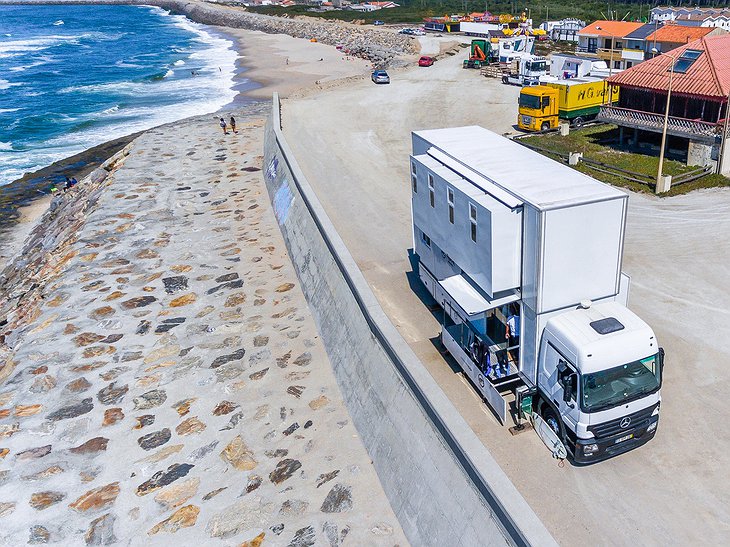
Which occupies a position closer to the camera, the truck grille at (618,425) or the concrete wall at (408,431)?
the concrete wall at (408,431)

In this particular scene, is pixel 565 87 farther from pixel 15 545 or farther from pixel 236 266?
pixel 15 545

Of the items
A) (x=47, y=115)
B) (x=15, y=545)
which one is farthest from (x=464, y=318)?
(x=47, y=115)

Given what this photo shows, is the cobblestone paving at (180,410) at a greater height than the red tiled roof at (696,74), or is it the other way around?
the red tiled roof at (696,74)

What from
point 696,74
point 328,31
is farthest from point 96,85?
point 696,74

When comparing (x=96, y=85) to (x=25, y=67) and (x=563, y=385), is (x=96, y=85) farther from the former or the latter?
(x=563, y=385)

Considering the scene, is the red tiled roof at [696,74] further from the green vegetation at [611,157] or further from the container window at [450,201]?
the container window at [450,201]

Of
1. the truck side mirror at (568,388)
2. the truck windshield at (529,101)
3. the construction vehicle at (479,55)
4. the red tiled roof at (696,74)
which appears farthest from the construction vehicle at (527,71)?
the truck side mirror at (568,388)

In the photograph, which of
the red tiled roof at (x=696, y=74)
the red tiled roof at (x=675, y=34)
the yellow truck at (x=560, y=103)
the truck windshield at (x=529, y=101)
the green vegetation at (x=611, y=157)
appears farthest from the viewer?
the red tiled roof at (x=675, y=34)

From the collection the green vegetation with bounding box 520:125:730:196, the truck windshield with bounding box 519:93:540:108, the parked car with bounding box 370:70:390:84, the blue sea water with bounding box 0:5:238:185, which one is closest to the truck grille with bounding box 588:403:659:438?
the green vegetation with bounding box 520:125:730:196
